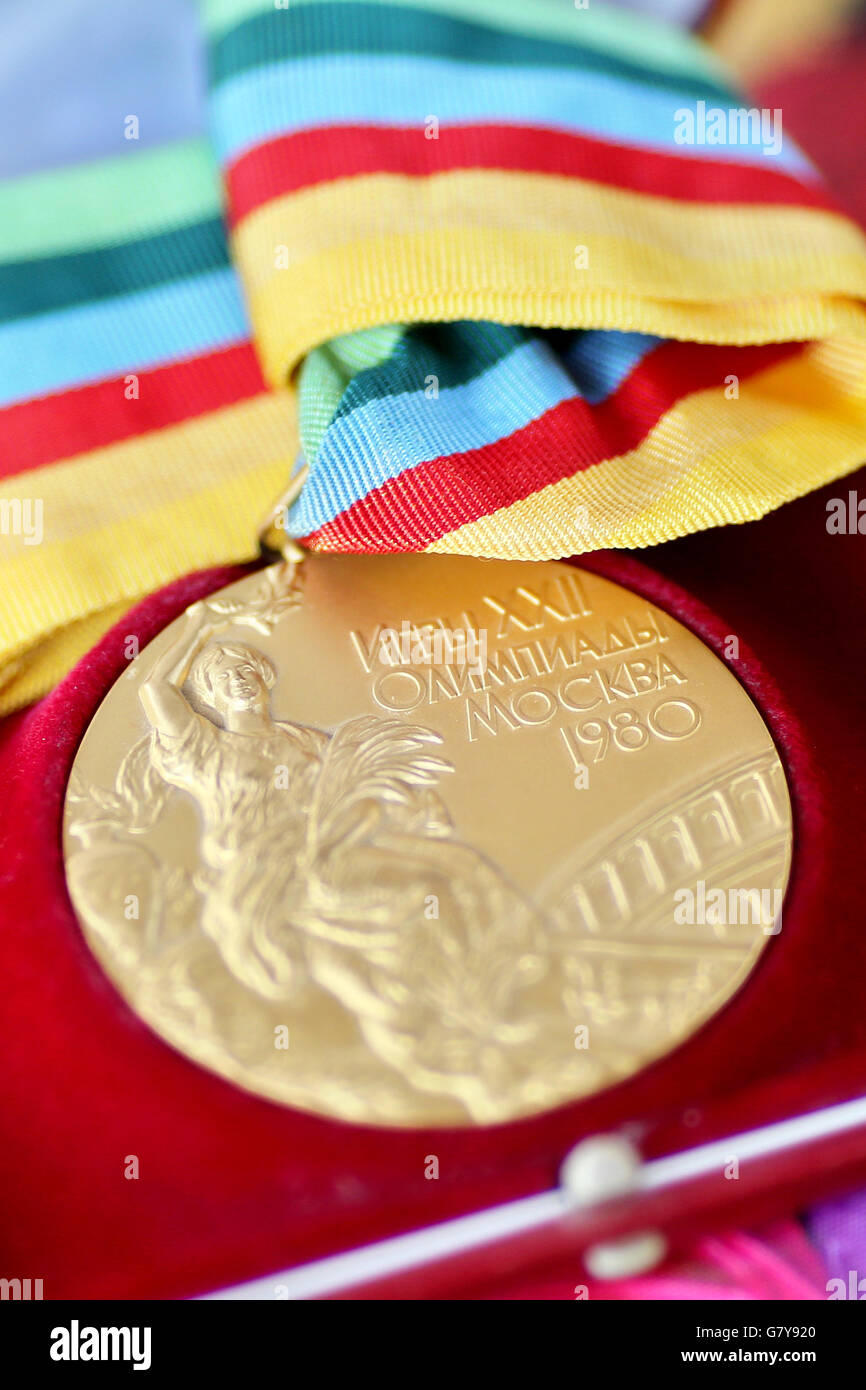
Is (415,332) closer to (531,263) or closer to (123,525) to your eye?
(531,263)

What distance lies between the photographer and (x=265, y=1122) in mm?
415

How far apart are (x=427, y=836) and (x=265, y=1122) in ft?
0.40

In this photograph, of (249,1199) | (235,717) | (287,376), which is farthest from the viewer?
(287,376)

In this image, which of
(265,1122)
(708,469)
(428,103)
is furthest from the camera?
(428,103)

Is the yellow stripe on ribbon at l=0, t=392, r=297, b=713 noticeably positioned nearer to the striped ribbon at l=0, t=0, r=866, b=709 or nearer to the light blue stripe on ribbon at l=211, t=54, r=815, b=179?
the striped ribbon at l=0, t=0, r=866, b=709

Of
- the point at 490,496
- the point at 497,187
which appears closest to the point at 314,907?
the point at 490,496

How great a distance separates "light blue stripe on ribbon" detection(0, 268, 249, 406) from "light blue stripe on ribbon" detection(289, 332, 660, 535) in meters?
0.17

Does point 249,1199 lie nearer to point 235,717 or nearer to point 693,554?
point 235,717

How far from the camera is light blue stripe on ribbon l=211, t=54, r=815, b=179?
665mm

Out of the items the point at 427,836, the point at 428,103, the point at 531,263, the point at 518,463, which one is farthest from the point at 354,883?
the point at 428,103

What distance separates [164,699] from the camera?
20.3 inches

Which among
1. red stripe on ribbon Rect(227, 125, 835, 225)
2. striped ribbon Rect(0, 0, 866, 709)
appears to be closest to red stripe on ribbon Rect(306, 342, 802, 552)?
striped ribbon Rect(0, 0, 866, 709)

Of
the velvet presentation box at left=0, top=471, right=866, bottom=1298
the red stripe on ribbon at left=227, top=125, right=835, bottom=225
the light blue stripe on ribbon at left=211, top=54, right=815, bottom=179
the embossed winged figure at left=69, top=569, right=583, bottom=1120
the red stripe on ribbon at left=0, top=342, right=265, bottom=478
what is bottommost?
the velvet presentation box at left=0, top=471, right=866, bottom=1298
